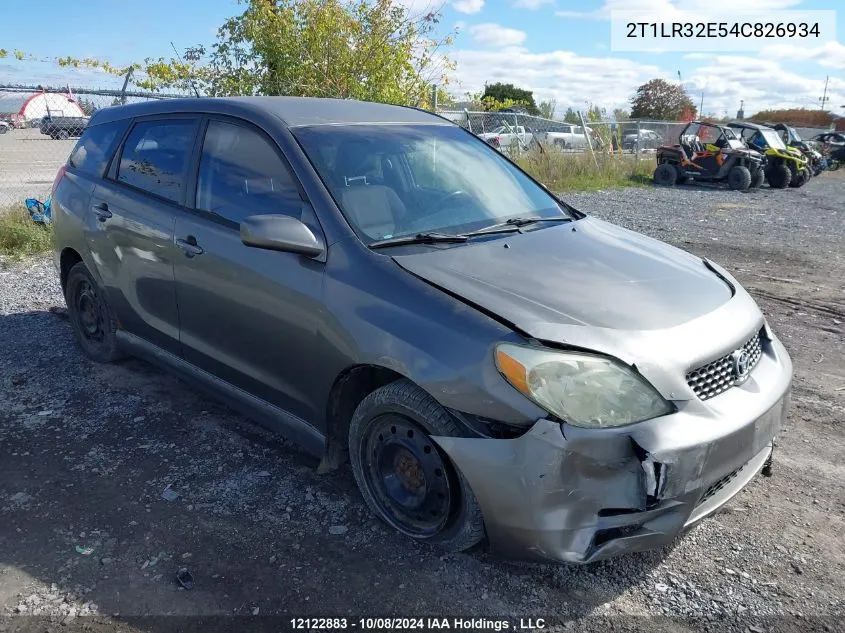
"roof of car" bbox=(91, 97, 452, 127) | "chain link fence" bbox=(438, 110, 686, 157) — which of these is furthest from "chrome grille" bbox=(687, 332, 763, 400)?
"chain link fence" bbox=(438, 110, 686, 157)

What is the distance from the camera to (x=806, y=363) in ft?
16.3

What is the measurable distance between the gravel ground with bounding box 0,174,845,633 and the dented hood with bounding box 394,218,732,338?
1.01 metres

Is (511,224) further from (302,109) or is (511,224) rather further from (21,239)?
(21,239)

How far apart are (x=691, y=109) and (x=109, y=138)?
51549 millimetres

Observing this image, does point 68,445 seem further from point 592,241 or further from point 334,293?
point 592,241

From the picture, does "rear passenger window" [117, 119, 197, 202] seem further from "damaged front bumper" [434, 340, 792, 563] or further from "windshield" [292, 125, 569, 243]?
"damaged front bumper" [434, 340, 792, 563]

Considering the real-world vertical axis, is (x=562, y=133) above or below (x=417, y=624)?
above

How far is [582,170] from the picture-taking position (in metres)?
18.2

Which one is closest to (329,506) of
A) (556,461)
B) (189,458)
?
(189,458)

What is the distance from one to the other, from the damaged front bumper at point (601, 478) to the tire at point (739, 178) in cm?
1749

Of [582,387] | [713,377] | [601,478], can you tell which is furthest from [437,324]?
[713,377]

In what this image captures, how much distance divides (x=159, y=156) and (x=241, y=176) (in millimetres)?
822

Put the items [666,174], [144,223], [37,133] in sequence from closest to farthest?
[144,223], [666,174], [37,133]

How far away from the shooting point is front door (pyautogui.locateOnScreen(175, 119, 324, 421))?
9.96 feet
